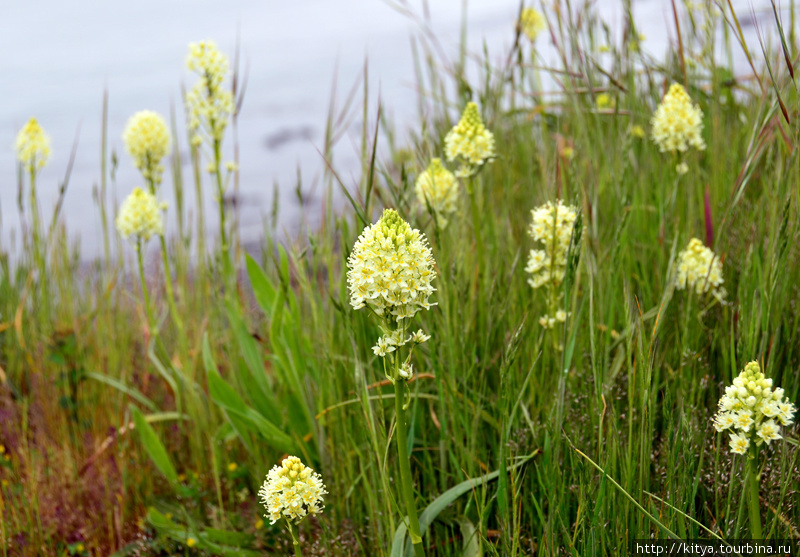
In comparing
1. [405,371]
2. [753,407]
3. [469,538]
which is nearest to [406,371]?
[405,371]

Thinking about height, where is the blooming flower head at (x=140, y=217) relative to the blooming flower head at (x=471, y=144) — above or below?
below

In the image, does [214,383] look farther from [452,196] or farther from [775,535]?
[775,535]

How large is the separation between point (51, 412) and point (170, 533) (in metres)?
1.49

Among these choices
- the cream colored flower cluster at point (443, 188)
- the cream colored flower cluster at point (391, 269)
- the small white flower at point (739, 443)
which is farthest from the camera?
the cream colored flower cluster at point (443, 188)

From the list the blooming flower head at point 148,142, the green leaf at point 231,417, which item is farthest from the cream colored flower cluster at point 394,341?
Result: the blooming flower head at point 148,142

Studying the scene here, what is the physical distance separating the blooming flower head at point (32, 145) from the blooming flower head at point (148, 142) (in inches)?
34.4

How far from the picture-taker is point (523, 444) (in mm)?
1942

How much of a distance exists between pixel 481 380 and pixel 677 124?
1560mm

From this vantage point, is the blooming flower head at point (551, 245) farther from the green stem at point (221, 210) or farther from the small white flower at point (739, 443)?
the green stem at point (221, 210)

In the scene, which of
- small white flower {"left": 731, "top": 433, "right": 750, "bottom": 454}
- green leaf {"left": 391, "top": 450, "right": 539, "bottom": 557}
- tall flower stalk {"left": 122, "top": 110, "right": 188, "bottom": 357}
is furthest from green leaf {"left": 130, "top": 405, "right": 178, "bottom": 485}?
small white flower {"left": 731, "top": 433, "right": 750, "bottom": 454}

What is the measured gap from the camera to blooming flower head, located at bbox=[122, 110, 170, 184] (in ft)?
9.86

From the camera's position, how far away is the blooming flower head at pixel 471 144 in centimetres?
237

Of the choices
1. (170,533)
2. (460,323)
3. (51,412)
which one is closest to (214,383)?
(170,533)

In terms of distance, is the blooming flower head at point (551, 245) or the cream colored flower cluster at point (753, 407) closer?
the cream colored flower cluster at point (753, 407)
